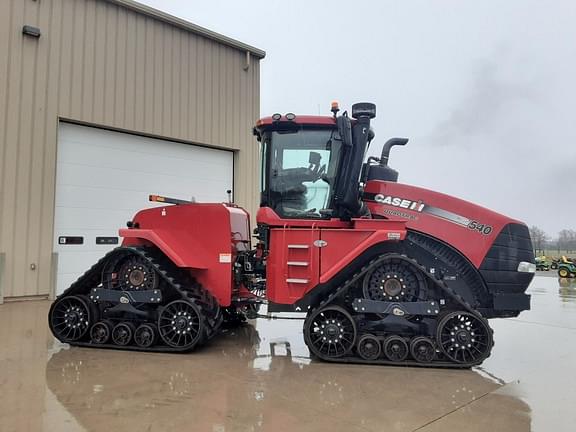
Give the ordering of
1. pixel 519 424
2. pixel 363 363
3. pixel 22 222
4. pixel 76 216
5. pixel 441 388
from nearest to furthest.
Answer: pixel 519 424 → pixel 441 388 → pixel 363 363 → pixel 22 222 → pixel 76 216

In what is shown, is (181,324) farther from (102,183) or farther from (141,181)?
(141,181)

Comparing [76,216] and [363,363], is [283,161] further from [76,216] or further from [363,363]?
[76,216]

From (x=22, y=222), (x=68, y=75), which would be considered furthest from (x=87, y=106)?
(x=22, y=222)

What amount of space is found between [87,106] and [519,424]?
30.0ft

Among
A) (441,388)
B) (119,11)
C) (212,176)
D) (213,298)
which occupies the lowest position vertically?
(441,388)

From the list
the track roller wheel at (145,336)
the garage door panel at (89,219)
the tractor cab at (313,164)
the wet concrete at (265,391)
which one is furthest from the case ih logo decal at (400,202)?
the garage door panel at (89,219)

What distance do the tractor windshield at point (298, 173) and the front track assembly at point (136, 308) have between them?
1390 millimetres

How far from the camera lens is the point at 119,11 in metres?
9.43

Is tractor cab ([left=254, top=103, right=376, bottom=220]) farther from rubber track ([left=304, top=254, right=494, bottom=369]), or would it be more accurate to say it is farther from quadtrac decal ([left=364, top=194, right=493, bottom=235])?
rubber track ([left=304, top=254, right=494, bottom=369])

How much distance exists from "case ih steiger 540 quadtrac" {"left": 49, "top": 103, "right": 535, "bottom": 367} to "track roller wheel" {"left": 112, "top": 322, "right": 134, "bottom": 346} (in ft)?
0.05

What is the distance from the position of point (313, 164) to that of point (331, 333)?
1.83m

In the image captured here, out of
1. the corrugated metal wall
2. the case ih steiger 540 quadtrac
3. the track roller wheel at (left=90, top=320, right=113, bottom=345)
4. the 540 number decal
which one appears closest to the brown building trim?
the corrugated metal wall

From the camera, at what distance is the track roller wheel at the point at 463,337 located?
4.16 m

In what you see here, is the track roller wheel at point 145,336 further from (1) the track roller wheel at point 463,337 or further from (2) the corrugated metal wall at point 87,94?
(2) the corrugated metal wall at point 87,94
